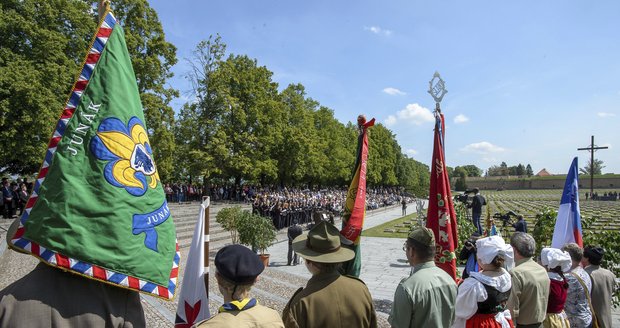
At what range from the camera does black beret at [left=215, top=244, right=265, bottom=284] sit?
221cm

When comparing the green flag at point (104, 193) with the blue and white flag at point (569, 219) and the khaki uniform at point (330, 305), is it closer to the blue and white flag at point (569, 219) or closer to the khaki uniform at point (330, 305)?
the khaki uniform at point (330, 305)

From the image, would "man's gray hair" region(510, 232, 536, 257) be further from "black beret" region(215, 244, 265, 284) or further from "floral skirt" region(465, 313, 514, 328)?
"black beret" region(215, 244, 265, 284)

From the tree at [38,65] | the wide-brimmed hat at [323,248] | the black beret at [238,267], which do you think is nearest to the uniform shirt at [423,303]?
the wide-brimmed hat at [323,248]

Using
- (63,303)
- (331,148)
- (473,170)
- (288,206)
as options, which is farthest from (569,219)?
(473,170)

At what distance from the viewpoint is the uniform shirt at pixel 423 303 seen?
3258 millimetres

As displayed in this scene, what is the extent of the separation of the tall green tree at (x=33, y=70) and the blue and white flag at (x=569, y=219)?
20305mm

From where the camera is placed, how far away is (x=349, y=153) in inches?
2173

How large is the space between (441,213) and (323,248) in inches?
118

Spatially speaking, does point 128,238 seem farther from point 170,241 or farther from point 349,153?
point 349,153

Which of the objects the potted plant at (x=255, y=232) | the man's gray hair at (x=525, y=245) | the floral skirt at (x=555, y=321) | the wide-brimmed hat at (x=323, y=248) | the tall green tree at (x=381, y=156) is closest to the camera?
the wide-brimmed hat at (x=323, y=248)

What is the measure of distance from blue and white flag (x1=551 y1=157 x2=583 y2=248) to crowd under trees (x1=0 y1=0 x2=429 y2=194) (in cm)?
2032

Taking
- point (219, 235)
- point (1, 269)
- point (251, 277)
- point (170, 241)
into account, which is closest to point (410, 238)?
point (251, 277)

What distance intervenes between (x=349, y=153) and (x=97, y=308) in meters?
53.6

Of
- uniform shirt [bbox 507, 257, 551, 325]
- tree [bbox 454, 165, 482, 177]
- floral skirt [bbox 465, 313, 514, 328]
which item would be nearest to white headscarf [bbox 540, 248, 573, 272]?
uniform shirt [bbox 507, 257, 551, 325]
